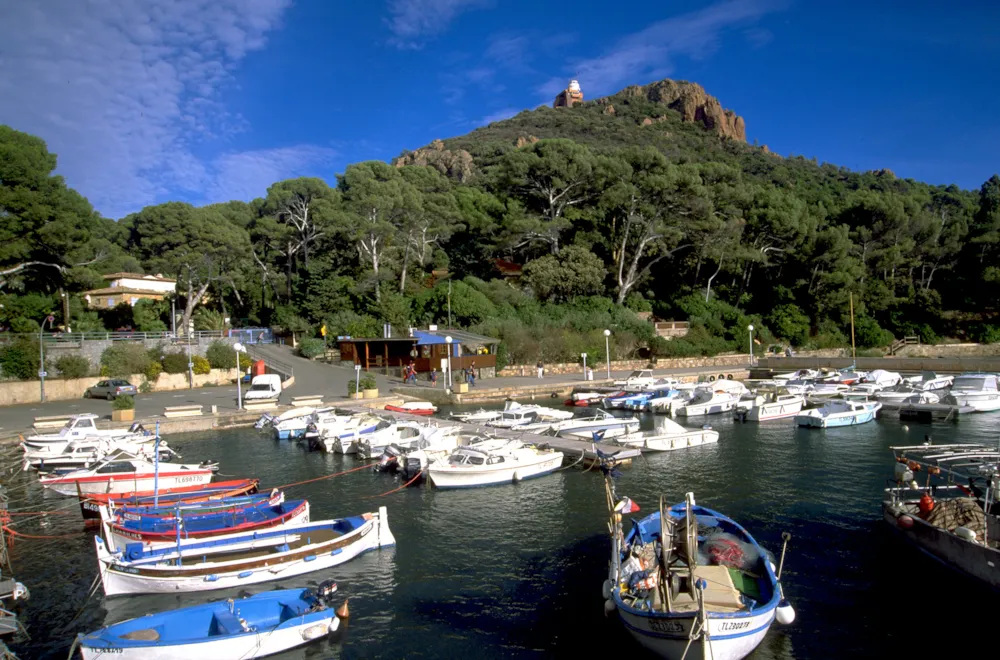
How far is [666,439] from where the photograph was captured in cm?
2467

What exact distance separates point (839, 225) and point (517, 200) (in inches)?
1279

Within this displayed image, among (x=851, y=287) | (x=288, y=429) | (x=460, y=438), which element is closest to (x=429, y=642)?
(x=460, y=438)

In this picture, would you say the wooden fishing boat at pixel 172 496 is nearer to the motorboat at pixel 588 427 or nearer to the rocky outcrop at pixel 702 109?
the motorboat at pixel 588 427

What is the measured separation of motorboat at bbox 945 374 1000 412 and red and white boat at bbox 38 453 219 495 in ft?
109

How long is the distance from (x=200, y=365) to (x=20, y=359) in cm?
924

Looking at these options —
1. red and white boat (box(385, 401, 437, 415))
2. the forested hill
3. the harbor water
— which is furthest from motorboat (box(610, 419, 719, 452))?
the forested hill

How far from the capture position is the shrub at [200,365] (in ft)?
137

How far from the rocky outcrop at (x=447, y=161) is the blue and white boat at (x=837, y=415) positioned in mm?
83529

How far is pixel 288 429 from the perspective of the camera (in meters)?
28.3

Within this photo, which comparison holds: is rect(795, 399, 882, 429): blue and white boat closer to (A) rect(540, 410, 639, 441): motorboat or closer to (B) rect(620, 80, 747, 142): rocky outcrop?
(A) rect(540, 410, 639, 441): motorboat

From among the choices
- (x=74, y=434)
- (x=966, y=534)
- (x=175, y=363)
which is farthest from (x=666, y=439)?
(x=175, y=363)

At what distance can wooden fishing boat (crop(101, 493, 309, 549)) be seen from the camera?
14094 millimetres

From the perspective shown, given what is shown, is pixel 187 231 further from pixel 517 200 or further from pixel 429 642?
pixel 429 642

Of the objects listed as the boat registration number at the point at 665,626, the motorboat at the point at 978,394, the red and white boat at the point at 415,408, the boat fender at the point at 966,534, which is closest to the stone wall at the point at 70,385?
the red and white boat at the point at 415,408
